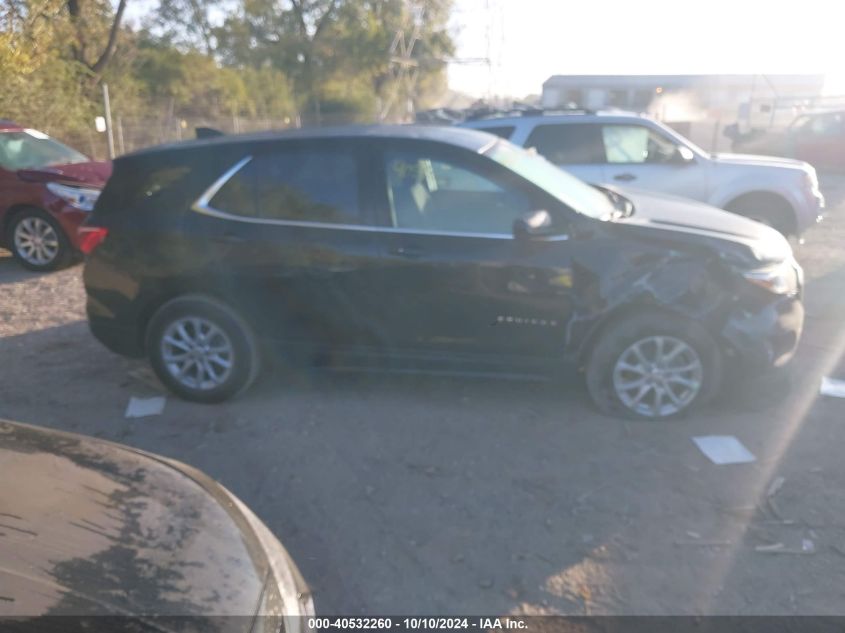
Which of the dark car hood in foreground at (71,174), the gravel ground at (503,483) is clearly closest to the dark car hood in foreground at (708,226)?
the gravel ground at (503,483)

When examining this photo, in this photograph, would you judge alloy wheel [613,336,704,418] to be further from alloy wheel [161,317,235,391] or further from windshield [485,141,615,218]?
alloy wheel [161,317,235,391]

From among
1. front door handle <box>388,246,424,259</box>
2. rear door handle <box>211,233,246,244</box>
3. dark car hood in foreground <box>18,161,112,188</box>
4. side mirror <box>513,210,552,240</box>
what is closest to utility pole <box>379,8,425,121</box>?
dark car hood in foreground <box>18,161,112,188</box>

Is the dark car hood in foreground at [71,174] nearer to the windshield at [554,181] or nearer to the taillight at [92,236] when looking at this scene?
the taillight at [92,236]

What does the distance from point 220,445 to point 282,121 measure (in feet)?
87.8

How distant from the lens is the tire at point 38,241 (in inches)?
380

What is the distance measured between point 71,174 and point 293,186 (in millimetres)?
5726

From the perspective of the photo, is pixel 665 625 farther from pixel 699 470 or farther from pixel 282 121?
pixel 282 121

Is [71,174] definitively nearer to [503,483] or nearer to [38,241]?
[38,241]

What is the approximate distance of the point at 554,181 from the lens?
17.9 feet

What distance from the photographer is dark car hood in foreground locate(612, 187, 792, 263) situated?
16.3 ft

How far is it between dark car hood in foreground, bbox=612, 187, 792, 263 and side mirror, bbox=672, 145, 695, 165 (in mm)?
3718

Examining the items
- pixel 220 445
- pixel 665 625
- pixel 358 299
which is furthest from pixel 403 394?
pixel 665 625

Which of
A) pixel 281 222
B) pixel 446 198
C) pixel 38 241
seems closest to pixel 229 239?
pixel 281 222

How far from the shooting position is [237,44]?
36.0 metres
